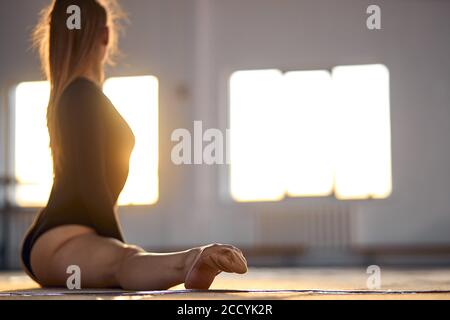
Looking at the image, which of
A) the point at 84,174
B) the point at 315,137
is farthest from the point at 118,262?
the point at 315,137

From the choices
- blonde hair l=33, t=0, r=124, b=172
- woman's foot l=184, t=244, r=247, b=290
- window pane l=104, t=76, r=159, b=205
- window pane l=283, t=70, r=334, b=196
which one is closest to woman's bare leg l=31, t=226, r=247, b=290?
woman's foot l=184, t=244, r=247, b=290

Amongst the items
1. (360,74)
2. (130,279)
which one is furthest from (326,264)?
(130,279)

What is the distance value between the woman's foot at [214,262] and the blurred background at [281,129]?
6.58m

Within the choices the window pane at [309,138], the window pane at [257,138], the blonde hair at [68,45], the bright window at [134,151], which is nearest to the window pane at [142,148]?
the bright window at [134,151]

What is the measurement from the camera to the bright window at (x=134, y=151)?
29.8 ft

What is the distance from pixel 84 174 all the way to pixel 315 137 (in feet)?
21.2

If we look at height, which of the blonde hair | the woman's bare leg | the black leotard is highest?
the blonde hair

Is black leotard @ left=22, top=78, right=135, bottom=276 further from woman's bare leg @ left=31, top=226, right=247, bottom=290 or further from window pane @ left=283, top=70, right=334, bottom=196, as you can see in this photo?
window pane @ left=283, top=70, right=334, bottom=196

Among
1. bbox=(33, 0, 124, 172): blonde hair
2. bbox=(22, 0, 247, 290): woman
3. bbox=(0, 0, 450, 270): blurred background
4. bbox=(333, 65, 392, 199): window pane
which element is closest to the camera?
bbox=(22, 0, 247, 290): woman

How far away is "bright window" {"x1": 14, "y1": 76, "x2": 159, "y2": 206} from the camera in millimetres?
9094

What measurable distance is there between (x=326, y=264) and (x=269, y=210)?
33.6 inches

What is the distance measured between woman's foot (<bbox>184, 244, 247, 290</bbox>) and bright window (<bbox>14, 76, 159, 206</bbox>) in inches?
273

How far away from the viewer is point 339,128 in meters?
8.65

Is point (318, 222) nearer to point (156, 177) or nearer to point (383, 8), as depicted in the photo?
point (156, 177)
